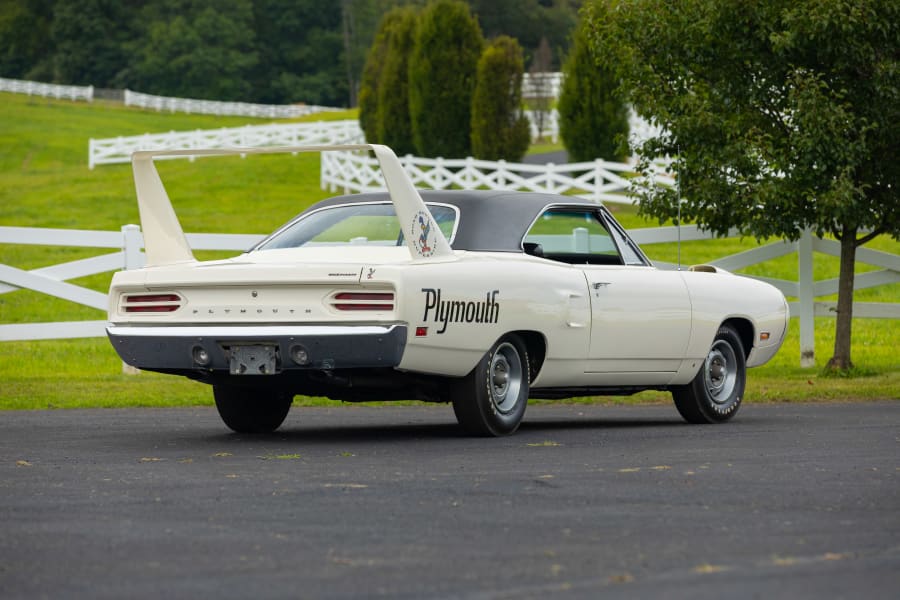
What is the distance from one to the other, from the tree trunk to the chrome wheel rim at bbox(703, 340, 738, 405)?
4.94 metres

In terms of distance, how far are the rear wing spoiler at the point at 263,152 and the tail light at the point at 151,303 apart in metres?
0.58

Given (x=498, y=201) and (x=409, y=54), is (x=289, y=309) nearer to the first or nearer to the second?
(x=498, y=201)

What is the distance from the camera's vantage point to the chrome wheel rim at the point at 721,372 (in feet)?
39.7

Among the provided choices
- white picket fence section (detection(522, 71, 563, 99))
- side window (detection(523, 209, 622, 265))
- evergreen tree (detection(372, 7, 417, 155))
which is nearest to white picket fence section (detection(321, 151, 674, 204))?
evergreen tree (detection(372, 7, 417, 155))

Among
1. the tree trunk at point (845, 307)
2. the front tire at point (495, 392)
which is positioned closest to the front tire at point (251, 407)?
the front tire at point (495, 392)

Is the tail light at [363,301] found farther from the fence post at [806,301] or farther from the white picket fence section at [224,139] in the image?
the white picket fence section at [224,139]

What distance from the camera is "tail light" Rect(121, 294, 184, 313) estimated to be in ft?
32.7

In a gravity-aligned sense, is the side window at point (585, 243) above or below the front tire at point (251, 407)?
above

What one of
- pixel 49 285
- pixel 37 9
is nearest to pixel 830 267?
pixel 49 285

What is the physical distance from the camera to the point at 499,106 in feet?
139

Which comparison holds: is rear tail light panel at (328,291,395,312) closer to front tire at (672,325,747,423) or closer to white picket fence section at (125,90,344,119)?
front tire at (672,325,747,423)

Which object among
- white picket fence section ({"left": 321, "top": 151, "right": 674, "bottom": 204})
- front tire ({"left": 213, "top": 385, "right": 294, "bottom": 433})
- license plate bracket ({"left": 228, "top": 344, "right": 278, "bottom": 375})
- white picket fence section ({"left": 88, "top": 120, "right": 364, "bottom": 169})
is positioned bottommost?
front tire ({"left": 213, "top": 385, "right": 294, "bottom": 433})

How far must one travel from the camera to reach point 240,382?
1014cm

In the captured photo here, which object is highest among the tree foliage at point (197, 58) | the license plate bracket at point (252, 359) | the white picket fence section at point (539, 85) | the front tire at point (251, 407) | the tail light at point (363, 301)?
the tree foliage at point (197, 58)
